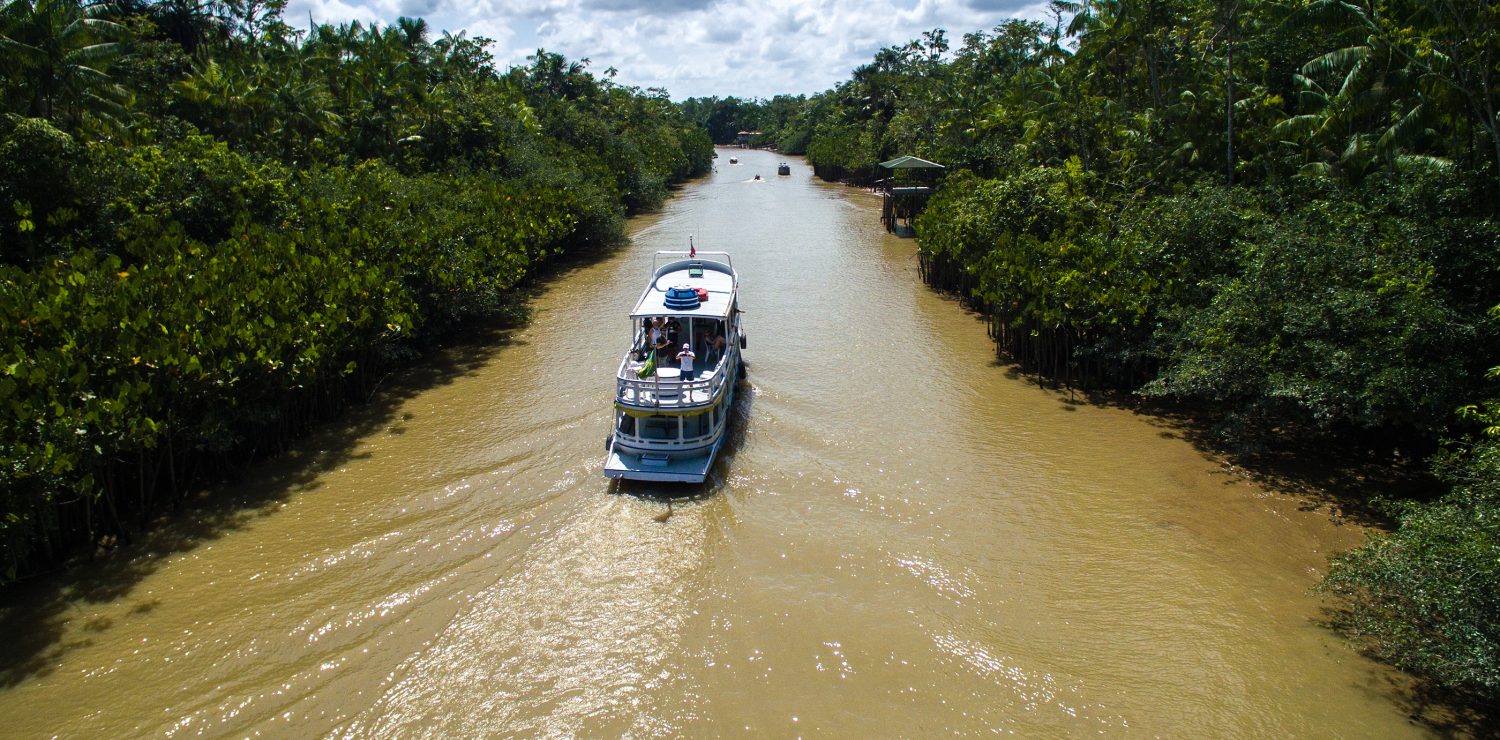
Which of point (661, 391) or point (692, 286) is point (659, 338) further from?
point (692, 286)

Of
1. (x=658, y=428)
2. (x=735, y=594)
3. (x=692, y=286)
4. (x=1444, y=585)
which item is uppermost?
(x=692, y=286)

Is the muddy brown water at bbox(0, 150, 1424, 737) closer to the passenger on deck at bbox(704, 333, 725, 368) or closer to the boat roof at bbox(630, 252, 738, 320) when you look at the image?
the passenger on deck at bbox(704, 333, 725, 368)

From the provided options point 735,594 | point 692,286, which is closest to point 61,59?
point 692,286

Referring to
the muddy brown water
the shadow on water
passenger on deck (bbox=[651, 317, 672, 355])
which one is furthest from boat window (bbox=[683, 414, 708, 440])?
the shadow on water

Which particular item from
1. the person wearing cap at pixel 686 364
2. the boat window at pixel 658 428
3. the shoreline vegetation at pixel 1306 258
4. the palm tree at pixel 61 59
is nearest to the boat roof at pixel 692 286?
the person wearing cap at pixel 686 364

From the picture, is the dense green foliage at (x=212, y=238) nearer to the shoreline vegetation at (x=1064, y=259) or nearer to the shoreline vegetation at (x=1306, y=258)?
the shoreline vegetation at (x=1064, y=259)

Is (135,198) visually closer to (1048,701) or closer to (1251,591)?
(1048,701)

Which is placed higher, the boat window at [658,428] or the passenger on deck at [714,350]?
the passenger on deck at [714,350]

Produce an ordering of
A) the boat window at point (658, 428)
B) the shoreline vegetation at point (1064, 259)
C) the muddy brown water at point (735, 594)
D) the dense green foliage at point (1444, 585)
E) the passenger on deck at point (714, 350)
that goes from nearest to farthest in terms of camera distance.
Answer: the dense green foliage at point (1444, 585)
the muddy brown water at point (735, 594)
the shoreline vegetation at point (1064, 259)
the boat window at point (658, 428)
the passenger on deck at point (714, 350)
